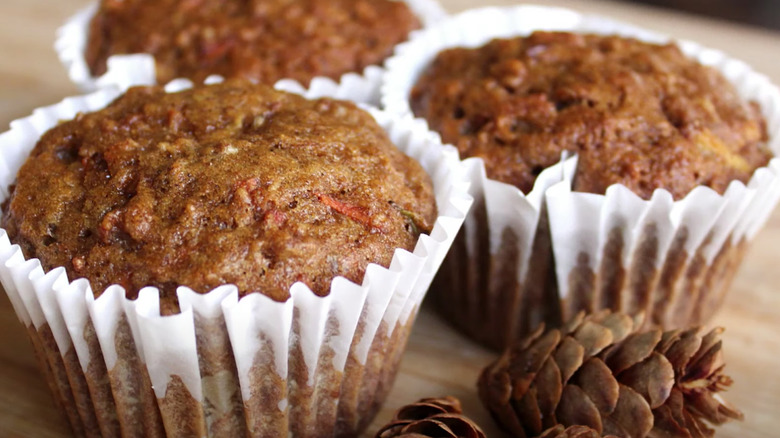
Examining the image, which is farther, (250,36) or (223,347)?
(250,36)

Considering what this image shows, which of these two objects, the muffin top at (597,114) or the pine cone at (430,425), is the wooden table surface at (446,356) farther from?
the muffin top at (597,114)

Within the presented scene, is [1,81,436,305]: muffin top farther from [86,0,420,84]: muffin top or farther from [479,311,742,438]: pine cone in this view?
[86,0,420,84]: muffin top

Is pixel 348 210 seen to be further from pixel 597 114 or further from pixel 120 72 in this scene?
pixel 120 72

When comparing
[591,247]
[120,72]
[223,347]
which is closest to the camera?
[223,347]

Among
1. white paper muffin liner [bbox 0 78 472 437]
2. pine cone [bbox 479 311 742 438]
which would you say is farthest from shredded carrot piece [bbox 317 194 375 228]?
pine cone [bbox 479 311 742 438]

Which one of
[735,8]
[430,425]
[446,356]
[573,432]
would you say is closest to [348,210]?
[430,425]

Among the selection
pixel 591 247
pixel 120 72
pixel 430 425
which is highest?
pixel 120 72
